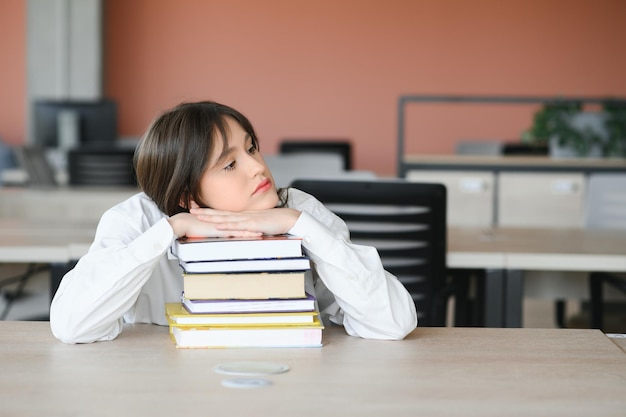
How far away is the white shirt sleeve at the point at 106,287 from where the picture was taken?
1.38m

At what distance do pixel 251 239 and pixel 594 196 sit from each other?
7.98ft

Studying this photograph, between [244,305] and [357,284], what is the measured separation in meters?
0.20

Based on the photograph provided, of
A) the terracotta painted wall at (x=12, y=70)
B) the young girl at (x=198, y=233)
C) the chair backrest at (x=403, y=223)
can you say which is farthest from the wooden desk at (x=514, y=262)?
the terracotta painted wall at (x=12, y=70)

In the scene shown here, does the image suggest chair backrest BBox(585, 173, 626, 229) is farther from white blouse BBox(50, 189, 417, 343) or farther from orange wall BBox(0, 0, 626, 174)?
orange wall BBox(0, 0, 626, 174)

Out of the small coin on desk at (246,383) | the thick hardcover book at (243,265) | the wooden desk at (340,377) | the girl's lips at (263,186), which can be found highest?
the girl's lips at (263,186)

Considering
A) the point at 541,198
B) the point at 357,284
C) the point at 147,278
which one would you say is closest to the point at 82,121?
the point at 541,198

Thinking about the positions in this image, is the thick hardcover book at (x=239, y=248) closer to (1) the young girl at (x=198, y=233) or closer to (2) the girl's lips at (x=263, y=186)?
(1) the young girl at (x=198, y=233)

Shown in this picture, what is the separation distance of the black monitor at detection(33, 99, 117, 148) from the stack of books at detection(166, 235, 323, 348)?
A: 223 inches

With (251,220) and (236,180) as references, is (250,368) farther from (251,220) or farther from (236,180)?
(236,180)

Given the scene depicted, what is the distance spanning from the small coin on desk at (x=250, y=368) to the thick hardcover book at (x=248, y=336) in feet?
0.32

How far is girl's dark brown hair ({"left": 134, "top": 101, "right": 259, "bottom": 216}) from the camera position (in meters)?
1.56

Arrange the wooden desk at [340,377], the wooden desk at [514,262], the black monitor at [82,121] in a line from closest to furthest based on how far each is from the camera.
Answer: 1. the wooden desk at [340,377]
2. the wooden desk at [514,262]
3. the black monitor at [82,121]

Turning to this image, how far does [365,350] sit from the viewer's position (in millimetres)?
1355

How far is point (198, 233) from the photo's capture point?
56.4 inches
